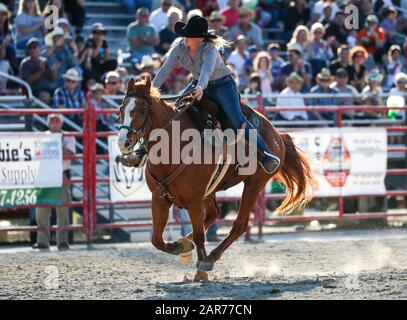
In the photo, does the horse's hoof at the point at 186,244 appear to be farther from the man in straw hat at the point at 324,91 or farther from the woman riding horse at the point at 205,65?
the man in straw hat at the point at 324,91

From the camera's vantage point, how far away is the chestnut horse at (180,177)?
870 cm

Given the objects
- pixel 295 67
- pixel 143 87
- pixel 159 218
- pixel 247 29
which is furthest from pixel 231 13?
pixel 143 87

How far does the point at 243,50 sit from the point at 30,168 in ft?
16.3

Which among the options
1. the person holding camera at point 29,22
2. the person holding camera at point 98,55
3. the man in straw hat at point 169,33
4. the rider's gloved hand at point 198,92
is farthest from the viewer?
the man in straw hat at point 169,33

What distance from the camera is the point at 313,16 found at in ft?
62.2

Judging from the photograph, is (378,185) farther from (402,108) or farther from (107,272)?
(107,272)

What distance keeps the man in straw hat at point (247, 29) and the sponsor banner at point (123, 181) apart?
4.74 m

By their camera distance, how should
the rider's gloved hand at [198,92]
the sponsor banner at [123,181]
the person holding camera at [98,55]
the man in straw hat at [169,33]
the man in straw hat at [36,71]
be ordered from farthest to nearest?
the man in straw hat at [169,33] < the person holding camera at [98,55] < the man in straw hat at [36,71] < the sponsor banner at [123,181] < the rider's gloved hand at [198,92]

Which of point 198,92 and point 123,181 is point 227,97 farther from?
point 123,181

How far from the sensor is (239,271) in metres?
10.5

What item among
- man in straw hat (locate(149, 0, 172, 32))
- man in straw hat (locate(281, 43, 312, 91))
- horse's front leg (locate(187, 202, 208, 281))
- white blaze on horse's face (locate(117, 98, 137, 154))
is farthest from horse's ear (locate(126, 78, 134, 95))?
man in straw hat (locate(149, 0, 172, 32))

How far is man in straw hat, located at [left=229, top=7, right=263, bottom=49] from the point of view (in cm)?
1731

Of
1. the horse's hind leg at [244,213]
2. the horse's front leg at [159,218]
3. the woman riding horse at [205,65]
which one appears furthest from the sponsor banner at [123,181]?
the horse's front leg at [159,218]

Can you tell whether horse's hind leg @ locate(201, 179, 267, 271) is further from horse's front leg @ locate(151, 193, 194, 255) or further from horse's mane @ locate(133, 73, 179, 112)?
horse's mane @ locate(133, 73, 179, 112)
